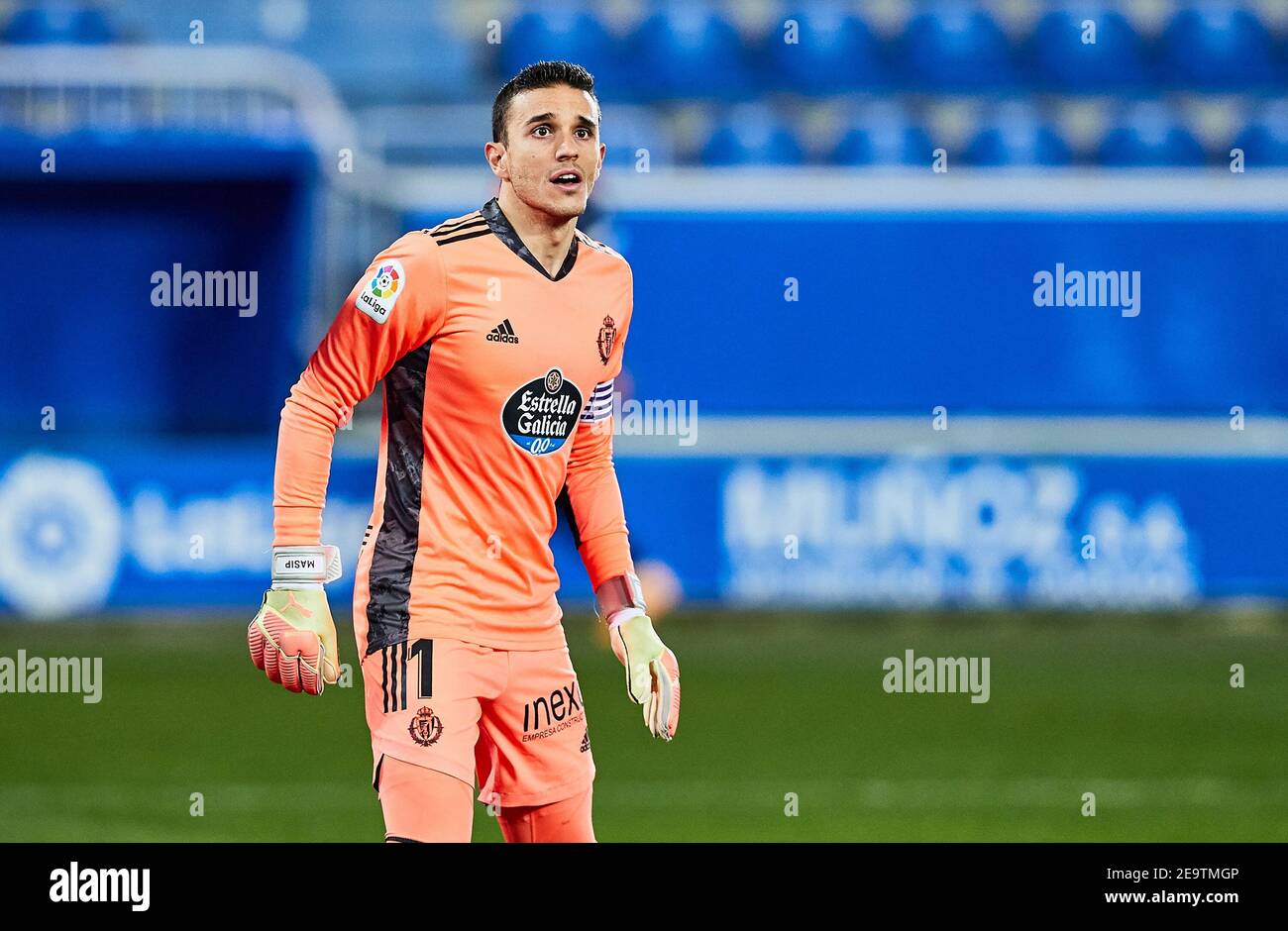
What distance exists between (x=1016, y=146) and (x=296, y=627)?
512 inches

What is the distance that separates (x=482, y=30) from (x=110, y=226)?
5.46 m

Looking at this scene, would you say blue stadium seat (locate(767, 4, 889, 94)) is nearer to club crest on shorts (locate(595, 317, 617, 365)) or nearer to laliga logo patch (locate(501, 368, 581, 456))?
club crest on shorts (locate(595, 317, 617, 365))

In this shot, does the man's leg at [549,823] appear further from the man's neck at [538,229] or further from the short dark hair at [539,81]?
the short dark hair at [539,81]

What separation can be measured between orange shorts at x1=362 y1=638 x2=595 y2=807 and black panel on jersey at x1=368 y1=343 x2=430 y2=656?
0.26 feet

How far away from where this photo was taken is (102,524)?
39.2 feet

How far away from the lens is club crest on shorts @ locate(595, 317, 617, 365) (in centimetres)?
387

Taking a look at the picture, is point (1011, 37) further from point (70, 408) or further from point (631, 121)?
point (70, 408)

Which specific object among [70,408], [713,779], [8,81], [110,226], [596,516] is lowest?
[713,779]

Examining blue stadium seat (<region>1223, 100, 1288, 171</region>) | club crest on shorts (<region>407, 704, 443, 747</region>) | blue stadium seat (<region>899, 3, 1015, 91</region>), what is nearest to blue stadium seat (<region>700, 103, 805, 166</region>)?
blue stadium seat (<region>899, 3, 1015, 91</region>)

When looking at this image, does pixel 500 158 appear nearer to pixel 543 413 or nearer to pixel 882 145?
pixel 543 413

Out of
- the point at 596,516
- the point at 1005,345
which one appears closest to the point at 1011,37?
the point at 1005,345

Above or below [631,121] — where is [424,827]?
below

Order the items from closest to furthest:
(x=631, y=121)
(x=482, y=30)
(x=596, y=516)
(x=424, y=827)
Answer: (x=424, y=827) → (x=596, y=516) → (x=631, y=121) → (x=482, y=30)

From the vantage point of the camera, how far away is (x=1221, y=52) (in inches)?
688
